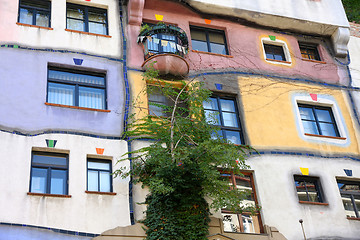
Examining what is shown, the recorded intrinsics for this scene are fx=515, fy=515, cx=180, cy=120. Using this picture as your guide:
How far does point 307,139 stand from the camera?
15.7 m

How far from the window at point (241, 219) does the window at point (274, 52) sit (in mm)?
5226

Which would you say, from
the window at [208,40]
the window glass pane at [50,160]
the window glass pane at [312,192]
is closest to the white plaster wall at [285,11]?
the window at [208,40]

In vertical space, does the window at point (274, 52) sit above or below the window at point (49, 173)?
above

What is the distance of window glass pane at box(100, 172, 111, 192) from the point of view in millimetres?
12906

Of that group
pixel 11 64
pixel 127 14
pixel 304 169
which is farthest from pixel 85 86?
pixel 304 169

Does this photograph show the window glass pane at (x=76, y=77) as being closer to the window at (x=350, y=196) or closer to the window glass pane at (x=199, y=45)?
the window glass pane at (x=199, y=45)

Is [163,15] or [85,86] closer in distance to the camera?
[85,86]

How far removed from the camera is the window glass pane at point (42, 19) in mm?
15320

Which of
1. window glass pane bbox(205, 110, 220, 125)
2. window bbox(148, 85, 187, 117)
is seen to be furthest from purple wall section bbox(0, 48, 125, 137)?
window glass pane bbox(205, 110, 220, 125)

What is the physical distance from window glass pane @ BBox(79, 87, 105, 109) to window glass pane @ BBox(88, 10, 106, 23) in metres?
2.69

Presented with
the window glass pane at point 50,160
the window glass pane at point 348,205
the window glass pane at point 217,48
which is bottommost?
the window glass pane at point 348,205

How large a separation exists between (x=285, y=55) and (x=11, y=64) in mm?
9100

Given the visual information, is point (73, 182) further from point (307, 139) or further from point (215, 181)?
point (307, 139)

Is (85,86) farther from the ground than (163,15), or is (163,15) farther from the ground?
(163,15)
